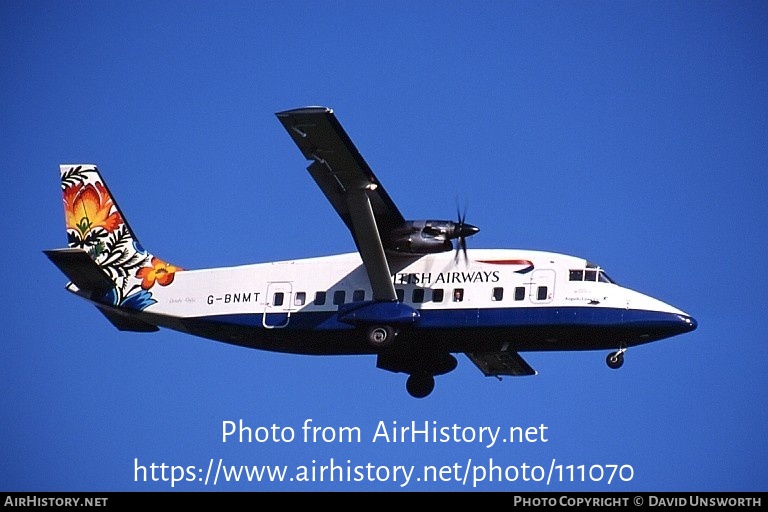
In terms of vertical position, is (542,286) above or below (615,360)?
above

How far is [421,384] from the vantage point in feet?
105

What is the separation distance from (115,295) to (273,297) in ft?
11.2

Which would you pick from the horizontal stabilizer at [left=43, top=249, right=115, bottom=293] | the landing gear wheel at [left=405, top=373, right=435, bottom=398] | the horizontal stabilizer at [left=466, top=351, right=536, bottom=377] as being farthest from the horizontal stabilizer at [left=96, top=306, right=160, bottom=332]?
Result: the horizontal stabilizer at [left=466, top=351, right=536, bottom=377]

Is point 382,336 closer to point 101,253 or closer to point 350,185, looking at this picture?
point 350,185

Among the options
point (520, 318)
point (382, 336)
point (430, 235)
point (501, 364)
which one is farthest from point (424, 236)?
point (501, 364)

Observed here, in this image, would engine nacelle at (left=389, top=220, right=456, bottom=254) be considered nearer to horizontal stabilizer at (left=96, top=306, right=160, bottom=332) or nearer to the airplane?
the airplane

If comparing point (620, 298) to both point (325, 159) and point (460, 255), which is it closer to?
point (460, 255)

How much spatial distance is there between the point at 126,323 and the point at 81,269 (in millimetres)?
1525

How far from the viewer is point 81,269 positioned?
Answer: 3175cm

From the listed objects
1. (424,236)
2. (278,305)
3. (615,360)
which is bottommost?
(615,360)

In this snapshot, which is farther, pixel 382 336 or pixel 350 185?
pixel 382 336

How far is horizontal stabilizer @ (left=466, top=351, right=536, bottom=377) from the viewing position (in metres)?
33.1

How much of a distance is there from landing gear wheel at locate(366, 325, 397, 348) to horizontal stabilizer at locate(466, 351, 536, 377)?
3339 mm
